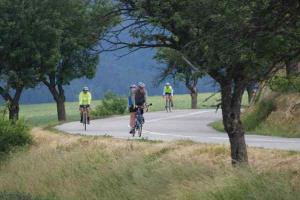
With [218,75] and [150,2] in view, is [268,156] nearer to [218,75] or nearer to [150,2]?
[218,75]

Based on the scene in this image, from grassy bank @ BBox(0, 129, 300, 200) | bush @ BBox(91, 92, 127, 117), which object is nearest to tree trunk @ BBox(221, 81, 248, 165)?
grassy bank @ BBox(0, 129, 300, 200)

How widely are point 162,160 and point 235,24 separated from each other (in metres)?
7.97

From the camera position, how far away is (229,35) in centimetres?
800

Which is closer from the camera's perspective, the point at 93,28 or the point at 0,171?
the point at 93,28

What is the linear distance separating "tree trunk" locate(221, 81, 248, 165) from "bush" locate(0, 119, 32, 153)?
559 inches

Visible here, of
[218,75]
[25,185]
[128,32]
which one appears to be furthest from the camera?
[25,185]

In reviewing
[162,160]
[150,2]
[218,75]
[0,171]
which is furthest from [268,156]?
[0,171]

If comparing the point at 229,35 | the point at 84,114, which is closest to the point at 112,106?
the point at 84,114

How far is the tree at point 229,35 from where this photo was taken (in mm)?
7641

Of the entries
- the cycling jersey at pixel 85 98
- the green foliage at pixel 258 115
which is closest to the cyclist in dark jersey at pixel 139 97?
the green foliage at pixel 258 115

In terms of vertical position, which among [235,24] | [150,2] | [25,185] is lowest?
[25,185]

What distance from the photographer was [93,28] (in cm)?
1222

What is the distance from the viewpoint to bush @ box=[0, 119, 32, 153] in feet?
83.0

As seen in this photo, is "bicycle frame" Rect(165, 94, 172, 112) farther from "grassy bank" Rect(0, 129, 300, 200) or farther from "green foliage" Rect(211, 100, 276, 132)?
"grassy bank" Rect(0, 129, 300, 200)
